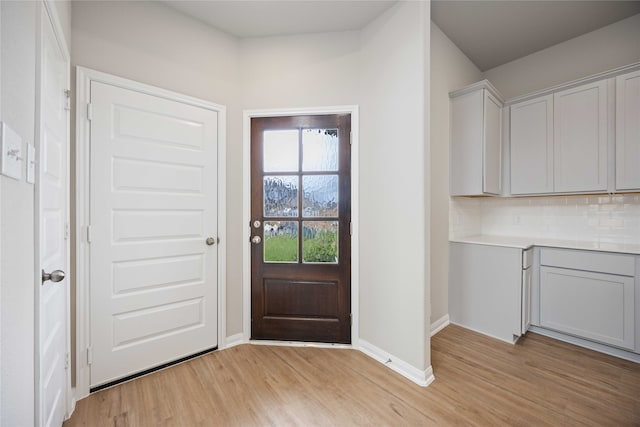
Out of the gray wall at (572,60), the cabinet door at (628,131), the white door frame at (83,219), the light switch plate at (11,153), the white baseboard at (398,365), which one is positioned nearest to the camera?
the light switch plate at (11,153)

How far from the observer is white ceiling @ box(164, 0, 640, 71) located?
6.73ft

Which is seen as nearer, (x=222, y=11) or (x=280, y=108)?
(x=222, y=11)

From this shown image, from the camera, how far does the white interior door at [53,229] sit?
3.67 feet

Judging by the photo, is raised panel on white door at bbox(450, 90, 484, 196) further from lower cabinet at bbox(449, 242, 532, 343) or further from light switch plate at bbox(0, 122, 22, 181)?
light switch plate at bbox(0, 122, 22, 181)

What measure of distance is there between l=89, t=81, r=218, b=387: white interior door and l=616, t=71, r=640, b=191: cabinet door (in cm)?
344

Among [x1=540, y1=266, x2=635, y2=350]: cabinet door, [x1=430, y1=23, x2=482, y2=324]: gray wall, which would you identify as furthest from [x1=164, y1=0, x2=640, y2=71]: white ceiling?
[x1=540, y1=266, x2=635, y2=350]: cabinet door

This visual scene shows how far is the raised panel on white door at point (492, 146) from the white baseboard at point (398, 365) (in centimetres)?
177

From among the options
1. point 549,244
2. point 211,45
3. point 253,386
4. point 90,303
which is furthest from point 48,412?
point 549,244

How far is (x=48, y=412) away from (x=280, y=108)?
2.33 metres

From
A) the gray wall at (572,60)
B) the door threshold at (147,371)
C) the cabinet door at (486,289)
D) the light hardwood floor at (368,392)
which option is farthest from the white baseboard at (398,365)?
the gray wall at (572,60)

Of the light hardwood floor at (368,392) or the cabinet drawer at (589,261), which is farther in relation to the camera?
the cabinet drawer at (589,261)

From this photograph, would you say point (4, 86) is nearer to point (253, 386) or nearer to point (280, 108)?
point (280, 108)

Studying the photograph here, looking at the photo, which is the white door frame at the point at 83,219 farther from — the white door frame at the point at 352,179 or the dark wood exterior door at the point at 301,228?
the dark wood exterior door at the point at 301,228

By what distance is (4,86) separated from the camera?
0.77 meters
